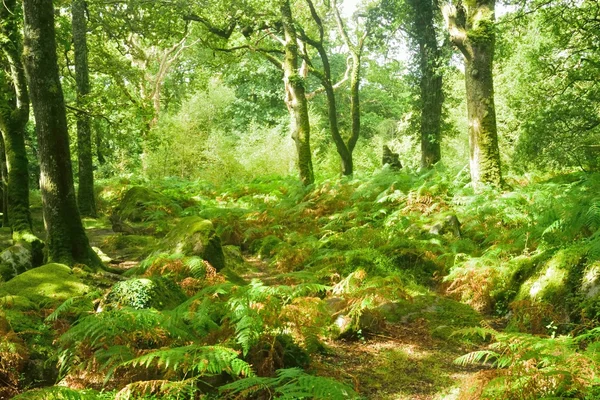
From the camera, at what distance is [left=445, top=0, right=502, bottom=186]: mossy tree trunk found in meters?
9.52

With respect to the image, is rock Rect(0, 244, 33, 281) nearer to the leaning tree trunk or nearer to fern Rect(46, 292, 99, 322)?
the leaning tree trunk

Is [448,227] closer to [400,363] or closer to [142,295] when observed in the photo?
[400,363]

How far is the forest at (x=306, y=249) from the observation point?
3.47 m

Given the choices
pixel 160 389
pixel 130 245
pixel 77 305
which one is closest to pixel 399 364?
pixel 160 389

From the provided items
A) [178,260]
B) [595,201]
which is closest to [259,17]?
[178,260]

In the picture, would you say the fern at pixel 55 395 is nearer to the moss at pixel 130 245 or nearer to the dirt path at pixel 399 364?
the dirt path at pixel 399 364

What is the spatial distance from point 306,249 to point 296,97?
7.48m

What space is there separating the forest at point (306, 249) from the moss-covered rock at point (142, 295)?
0.02m

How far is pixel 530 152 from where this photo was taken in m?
15.8

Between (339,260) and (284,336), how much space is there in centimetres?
333

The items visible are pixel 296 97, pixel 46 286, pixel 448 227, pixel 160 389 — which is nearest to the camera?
pixel 160 389

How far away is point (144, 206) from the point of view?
1381 centimetres

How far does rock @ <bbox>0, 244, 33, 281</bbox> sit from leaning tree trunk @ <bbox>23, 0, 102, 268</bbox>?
0.88 meters

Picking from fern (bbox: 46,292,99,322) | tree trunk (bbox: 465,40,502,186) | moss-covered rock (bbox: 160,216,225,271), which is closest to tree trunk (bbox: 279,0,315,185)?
tree trunk (bbox: 465,40,502,186)
